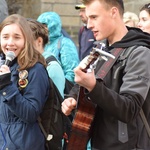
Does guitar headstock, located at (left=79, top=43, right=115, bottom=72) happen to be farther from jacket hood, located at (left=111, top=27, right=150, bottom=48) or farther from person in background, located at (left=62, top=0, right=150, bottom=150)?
jacket hood, located at (left=111, top=27, right=150, bottom=48)

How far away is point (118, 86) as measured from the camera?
7.43 feet

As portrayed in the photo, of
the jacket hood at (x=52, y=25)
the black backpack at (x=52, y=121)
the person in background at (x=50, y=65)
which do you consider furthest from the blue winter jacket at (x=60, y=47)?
the black backpack at (x=52, y=121)

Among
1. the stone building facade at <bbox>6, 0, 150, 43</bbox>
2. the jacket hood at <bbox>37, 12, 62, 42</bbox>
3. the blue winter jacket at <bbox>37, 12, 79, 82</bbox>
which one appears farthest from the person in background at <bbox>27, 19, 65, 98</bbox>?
the stone building facade at <bbox>6, 0, 150, 43</bbox>

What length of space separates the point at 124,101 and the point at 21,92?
1.00 meters

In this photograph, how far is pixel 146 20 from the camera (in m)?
4.32

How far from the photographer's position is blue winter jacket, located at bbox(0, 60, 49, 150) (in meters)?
2.73

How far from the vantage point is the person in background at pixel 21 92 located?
273 centimetres

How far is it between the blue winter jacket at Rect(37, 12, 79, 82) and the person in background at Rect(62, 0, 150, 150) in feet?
6.24

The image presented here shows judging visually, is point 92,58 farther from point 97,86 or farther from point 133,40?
point 133,40

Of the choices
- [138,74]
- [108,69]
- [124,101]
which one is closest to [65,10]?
[108,69]

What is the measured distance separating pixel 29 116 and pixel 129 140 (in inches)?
33.5

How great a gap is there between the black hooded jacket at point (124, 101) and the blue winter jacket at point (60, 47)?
2009 millimetres

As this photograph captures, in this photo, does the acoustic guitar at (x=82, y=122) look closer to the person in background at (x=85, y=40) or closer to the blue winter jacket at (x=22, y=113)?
the blue winter jacket at (x=22, y=113)

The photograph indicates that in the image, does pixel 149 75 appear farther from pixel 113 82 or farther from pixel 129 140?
pixel 129 140
